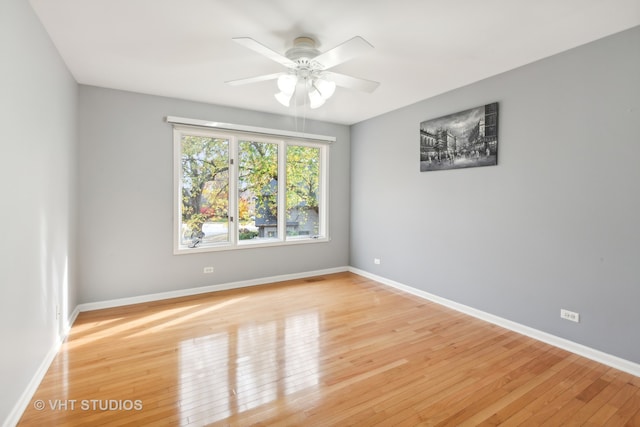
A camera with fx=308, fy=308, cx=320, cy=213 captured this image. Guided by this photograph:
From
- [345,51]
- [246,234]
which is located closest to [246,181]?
[246,234]

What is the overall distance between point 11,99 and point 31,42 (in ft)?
2.11

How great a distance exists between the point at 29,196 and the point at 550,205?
13.6ft

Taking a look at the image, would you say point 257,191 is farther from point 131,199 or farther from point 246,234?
point 131,199

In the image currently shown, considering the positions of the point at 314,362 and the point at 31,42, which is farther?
the point at 314,362

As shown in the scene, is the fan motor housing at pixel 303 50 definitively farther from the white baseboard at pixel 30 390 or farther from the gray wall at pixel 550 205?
the white baseboard at pixel 30 390

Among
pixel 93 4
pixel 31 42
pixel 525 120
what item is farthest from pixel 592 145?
pixel 31 42

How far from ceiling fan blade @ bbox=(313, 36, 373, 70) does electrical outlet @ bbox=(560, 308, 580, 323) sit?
2802mm

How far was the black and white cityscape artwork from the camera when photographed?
329 centimetres

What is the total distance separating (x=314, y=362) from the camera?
8.11 ft

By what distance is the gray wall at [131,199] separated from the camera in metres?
3.56

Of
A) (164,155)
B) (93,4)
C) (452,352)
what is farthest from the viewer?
(164,155)

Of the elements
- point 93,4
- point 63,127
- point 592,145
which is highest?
point 93,4

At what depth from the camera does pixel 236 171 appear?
4.42m

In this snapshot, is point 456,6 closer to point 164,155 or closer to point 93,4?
point 93,4
